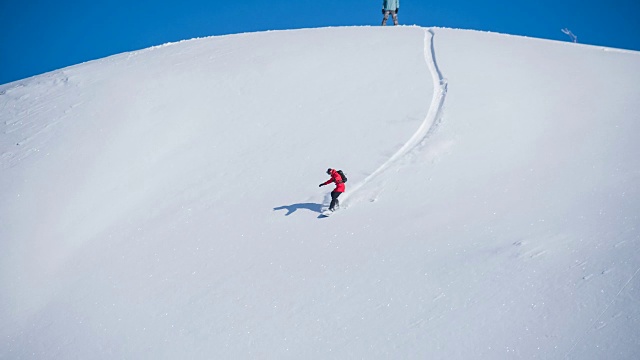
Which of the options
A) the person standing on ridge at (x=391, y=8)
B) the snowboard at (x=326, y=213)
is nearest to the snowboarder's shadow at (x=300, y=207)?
the snowboard at (x=326, y=213)

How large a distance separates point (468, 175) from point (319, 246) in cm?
411

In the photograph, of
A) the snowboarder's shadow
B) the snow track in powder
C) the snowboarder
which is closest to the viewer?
the snowboarder

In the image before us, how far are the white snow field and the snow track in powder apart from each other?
73 mm

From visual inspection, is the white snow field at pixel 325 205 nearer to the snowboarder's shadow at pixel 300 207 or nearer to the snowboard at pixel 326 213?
the snowboarder's shadow at pixel 300 207

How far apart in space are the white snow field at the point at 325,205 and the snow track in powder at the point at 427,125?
2.9 inches

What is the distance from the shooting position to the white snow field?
802 cm

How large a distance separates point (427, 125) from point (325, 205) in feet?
16.1

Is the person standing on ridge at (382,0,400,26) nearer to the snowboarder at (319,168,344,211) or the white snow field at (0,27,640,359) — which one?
the white snow field at (0,27,640,359)

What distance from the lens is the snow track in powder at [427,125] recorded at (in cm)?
1261

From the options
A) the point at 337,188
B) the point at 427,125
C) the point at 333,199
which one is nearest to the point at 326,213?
the point at 333,199

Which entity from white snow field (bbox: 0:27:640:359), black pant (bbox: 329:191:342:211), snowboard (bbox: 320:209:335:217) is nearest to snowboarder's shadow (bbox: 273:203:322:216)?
white snow field (bbox: 0:27:640:359)

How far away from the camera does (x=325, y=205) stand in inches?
470

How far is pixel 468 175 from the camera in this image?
12.2m

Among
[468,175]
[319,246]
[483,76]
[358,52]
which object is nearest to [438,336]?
[319,246]
